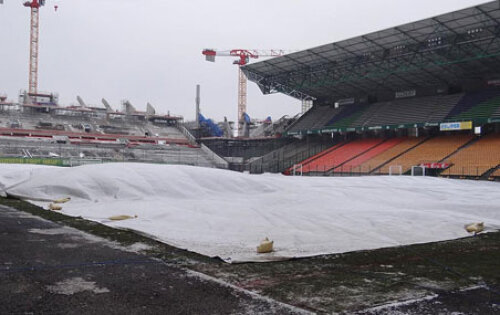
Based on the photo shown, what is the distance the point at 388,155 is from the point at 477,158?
7017mm

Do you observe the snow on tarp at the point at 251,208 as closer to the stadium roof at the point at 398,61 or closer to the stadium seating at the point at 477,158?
the stadium seating at the point at 477,158

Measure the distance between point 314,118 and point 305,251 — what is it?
133ft

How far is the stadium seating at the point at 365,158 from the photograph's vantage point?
3269 centimetres

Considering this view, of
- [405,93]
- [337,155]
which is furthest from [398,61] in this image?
[337,155]

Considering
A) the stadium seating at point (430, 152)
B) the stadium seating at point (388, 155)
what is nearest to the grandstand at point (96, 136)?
the stadium seating at point (388, 155)

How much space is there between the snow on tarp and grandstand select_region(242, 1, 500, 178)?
16909 mm

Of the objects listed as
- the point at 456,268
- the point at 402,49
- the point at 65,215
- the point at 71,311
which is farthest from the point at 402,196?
the point at 402,49

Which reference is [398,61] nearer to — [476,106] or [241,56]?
[476,106]

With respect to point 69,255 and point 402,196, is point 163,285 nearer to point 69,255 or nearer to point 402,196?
point 69,255

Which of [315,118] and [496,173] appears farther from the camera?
[315,118]

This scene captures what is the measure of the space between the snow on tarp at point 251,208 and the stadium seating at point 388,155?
17.2 meters

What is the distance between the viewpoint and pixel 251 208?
9.47 m

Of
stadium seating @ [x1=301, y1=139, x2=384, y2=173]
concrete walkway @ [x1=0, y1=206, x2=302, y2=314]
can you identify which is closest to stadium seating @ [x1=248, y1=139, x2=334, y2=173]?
stadium seating @ [x1=301, y1=139, x2=384, y2=173]

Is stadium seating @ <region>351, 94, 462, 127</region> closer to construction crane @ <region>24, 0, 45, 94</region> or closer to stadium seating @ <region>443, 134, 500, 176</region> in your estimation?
stadium seating @ <region>443, 134, 500, 176</region>
